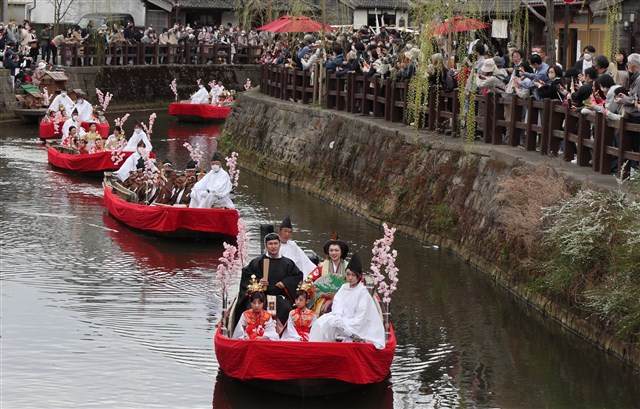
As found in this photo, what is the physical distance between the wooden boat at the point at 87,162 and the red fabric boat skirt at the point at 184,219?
6.83 meters

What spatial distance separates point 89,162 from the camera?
3069 centimetres

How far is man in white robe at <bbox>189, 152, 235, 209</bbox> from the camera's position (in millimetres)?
22531

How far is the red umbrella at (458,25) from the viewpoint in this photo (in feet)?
77.0

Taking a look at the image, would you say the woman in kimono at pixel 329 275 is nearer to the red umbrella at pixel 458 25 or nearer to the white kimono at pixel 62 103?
the red umbrella at pixel 458 25

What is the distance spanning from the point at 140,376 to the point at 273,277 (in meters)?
1.91

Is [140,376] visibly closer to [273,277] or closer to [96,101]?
[273,277]

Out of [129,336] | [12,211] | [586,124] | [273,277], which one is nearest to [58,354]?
[129,336]

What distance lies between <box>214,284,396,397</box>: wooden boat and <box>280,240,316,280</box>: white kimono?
256 cm

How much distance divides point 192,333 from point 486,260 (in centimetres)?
542

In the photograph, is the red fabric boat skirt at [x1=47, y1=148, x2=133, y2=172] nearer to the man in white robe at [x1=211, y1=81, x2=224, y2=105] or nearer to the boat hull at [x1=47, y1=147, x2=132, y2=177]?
the boat hull at [x1=47, y1=147, x2=132, y2=177]

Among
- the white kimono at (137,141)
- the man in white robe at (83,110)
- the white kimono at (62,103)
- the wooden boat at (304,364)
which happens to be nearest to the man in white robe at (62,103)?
the white kimono at (62,103)

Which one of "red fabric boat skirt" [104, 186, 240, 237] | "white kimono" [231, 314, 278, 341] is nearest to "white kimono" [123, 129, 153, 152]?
"red fabric boat skirt" [104, 186, 240, 237]

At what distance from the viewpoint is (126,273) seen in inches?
810

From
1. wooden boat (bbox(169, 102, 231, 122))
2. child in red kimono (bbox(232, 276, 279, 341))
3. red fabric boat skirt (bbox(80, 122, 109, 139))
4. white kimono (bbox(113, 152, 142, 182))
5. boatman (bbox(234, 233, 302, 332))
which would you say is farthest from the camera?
wooden boat (bbox(169, 102, 231, 122))
